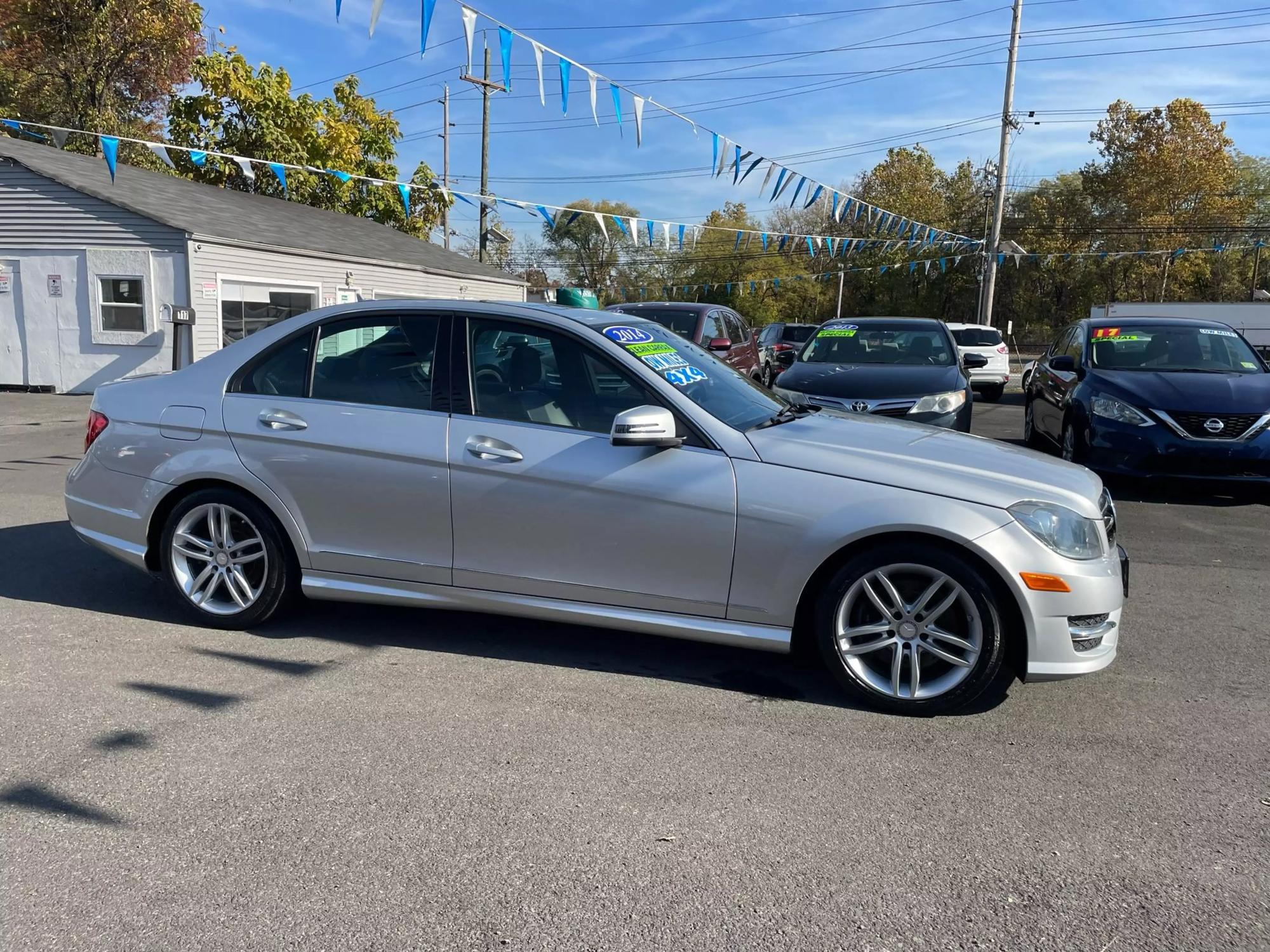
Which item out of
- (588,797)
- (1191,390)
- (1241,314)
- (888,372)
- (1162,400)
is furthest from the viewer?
(1241,314)

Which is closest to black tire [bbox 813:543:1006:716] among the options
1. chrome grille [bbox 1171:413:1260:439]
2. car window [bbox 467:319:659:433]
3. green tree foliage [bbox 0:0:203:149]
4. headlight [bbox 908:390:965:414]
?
car window [bbox 467:319:659:433]

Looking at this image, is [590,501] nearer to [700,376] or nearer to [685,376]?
[685,376]

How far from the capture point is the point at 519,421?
4.24 m

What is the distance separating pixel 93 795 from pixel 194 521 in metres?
1.86

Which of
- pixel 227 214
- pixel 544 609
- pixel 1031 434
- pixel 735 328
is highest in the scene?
pixel 227 214

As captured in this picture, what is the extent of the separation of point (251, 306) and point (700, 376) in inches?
648

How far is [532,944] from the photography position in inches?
93.9

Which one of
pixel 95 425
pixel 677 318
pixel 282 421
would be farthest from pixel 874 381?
pixel 95 425

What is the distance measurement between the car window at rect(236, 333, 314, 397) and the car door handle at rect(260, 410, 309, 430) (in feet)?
0.33

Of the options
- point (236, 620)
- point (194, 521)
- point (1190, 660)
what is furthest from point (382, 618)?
point (1190, 660)

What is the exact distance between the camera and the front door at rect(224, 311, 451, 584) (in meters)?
4.30

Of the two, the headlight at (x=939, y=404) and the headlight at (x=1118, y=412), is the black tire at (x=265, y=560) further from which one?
the headlight at (x=1118, y=412)

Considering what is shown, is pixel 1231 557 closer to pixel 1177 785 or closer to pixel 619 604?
pixel 1177 785

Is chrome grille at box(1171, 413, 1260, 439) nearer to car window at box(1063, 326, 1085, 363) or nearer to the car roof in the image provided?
car window at box(1063, 326, 1085, 363)
